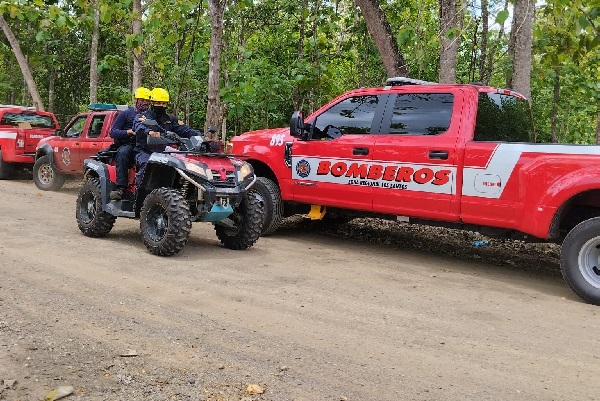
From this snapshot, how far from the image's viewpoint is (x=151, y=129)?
7629 mm

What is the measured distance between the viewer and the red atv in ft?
23.6

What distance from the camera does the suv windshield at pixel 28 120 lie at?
15195mm

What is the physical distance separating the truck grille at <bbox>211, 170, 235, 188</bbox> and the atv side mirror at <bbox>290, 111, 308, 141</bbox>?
1186 millimetres

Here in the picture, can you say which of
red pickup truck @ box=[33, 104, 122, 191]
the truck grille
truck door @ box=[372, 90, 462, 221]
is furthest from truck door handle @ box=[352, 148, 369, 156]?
red pickup truck @ box=[33, 104, 122, 191]

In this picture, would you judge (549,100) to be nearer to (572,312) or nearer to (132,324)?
(572,312)

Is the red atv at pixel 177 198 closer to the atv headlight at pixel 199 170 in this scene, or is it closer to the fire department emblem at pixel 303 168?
the atv headlight at pixel 199 170

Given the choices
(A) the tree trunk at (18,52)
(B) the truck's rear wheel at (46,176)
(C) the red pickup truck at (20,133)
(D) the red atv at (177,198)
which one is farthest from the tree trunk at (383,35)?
(A) the tree trunk at (18,52)

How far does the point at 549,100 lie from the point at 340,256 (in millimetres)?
17413

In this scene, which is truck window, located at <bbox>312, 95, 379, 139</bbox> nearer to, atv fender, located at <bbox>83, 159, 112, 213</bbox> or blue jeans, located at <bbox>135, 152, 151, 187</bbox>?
blue jeans, located at <bbox>135, 152, 151, 187</bbox>

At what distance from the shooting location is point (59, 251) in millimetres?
7160

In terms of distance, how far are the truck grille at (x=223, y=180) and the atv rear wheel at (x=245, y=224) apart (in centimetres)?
30

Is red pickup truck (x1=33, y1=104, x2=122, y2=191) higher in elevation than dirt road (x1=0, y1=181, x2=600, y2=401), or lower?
higher

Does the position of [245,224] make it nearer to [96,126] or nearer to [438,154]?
[438,154]

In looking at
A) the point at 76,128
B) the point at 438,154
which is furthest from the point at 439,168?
the point at 76,128
